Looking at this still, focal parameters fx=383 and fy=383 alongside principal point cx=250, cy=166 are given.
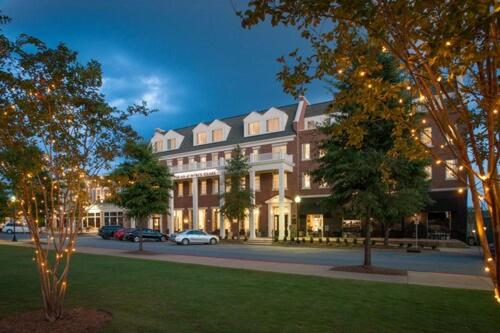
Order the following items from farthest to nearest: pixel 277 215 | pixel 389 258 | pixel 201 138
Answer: pixel 201 138 → pixel 277 215 → pixel 389 258

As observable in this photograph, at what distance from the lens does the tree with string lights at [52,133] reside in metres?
6.39

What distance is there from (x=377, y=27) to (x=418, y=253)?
23.9 metres

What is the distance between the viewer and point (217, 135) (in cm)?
4725

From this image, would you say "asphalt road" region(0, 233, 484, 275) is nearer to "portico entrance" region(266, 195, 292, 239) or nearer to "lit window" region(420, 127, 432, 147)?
"lit window" region(420, 127, 432, 147)

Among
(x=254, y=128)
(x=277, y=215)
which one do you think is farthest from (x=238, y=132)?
(x=277, y=215)

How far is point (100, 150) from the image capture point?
755cm

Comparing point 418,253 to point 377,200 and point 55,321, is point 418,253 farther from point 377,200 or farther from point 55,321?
point 55,321

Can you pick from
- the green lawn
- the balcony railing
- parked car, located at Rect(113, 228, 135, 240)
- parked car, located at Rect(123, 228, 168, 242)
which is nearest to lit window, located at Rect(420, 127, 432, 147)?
the green lawn

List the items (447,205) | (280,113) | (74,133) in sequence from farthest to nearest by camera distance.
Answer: (280,113) < (447,205) < (74,133)

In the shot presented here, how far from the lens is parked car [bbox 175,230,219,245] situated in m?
33.1

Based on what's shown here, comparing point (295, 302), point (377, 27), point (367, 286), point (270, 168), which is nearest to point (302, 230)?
point (270, 168)

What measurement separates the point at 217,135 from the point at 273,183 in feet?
35.0

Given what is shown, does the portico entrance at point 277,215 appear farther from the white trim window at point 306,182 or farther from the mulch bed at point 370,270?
the mulch bed at point 370,270

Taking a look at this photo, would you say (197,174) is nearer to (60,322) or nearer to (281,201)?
(281,201)
